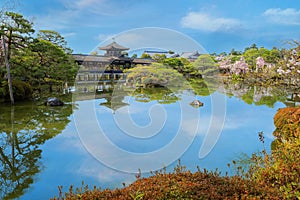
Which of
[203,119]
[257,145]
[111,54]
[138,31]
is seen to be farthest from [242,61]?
[138,31]

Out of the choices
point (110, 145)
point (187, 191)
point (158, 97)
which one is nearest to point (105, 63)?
point (158, 97)

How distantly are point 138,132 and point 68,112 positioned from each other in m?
3.81

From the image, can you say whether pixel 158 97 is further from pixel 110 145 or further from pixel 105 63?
pixel 105 63

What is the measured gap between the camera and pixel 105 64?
2016 cm

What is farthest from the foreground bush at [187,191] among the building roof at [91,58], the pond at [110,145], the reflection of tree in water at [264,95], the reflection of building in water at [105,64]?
the building roof at [91,58]

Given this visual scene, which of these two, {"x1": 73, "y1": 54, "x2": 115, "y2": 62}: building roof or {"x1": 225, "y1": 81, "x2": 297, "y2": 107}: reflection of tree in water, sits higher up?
{"x1": 73, "y1": 54, "x2": 115, "y2": 62}: building roof

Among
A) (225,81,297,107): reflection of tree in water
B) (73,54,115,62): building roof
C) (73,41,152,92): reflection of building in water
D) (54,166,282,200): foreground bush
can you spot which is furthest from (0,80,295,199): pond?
(73,54,115,62): building roof

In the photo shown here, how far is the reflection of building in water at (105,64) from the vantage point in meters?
19.2

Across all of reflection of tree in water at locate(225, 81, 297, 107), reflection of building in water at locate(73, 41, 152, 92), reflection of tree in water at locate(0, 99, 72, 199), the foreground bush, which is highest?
reflection of building in water at locate(73, 41, 152, 92)

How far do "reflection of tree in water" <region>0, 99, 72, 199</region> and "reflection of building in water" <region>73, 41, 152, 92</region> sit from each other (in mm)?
9921

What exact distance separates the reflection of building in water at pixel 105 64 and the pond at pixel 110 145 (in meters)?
11.2

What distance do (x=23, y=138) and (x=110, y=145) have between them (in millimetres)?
2111

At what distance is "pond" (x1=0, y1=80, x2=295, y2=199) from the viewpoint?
12.1 ft

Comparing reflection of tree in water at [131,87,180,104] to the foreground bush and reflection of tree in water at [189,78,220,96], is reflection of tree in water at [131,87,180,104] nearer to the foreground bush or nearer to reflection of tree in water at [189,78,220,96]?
reflection of tree in water at [189,78,220,96]
